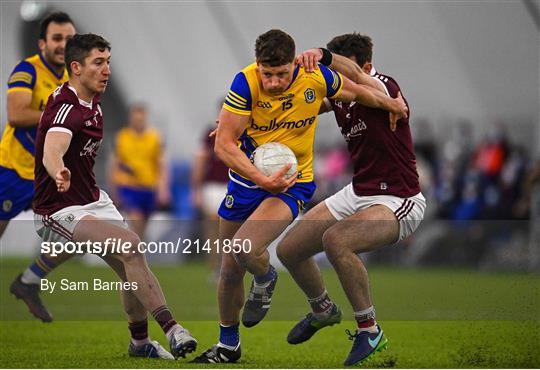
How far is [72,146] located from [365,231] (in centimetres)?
227

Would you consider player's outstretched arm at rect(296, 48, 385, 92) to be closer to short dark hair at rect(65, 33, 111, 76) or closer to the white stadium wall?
short dark hair at rect(65, 33, 111, 76)

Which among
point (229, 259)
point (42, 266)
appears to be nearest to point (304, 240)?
point (229, 259)

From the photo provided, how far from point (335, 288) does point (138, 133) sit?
297 inches

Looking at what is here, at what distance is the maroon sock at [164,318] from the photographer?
797 centimetres

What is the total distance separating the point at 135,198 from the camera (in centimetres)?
1625

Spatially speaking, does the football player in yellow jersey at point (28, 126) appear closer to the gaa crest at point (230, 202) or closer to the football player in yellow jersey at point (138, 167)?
the gaa crest at point (230, 202)

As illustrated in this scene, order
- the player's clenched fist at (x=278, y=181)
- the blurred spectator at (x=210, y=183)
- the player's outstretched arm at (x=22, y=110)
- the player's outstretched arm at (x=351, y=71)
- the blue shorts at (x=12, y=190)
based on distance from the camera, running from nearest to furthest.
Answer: the player's clenched fist at (x=278, y=181)
the player's outstretched arm at (x=351, y=71)
the player's outstretched arm at (x=22, y=110)
the blue shorts at (x=12, y=190)
the blurred spectator at (x=210, y=183)

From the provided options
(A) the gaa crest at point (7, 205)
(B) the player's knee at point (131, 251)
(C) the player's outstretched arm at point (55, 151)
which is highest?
(C) the player's outstretched arm at point (55, 151)

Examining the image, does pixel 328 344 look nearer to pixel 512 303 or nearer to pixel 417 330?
pixel 417 330

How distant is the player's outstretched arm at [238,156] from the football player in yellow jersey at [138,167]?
823cm

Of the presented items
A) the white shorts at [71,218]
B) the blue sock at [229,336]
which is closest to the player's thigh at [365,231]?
the blue sock at [229,336]

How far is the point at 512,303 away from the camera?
8.65m

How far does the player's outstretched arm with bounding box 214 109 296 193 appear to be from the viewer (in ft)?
25.8

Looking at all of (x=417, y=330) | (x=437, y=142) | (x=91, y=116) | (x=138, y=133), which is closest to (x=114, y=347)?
(x=91, y=116)
